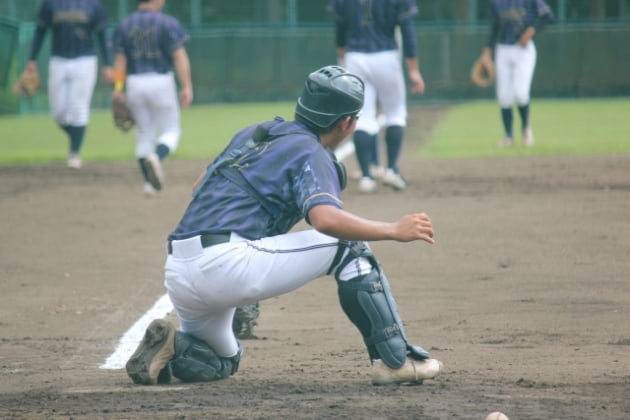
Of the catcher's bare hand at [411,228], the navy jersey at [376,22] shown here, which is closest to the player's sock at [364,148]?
the navy jersey at [376,22]

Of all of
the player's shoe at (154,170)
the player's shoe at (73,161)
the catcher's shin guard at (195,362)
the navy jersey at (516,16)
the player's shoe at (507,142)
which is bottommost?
the player's shoe at (507,142)

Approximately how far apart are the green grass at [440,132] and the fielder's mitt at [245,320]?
996 cm

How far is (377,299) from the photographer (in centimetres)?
509

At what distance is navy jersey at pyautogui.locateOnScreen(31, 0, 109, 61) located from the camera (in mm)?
14453

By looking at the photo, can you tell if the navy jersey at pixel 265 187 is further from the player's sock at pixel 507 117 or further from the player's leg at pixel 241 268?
the player's sock at pixel 507 117

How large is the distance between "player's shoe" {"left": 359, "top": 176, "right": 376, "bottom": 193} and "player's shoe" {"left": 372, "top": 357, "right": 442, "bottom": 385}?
721 cm

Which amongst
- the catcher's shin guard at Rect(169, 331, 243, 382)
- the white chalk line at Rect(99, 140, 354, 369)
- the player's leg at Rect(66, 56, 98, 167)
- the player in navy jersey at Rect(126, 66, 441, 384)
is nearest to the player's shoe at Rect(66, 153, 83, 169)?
the player's leg at Rect(66, 56, 98, 167)

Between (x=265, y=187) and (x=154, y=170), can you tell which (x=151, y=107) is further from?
(x=265, y=187)

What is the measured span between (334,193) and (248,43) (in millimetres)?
22436

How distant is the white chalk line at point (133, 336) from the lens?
5910 millimetres

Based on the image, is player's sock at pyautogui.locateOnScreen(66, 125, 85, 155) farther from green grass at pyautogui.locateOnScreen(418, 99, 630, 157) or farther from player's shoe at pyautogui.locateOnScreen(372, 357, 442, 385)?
player's shoe at pyautogui.locateOnScreen(372, 357, 442, 385)

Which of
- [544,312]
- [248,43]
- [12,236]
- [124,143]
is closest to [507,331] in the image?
[544,312]

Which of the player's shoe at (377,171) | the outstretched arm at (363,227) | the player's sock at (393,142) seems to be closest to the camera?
the outstretched arm at (363,227)

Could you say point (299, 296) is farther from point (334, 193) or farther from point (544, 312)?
point (334, 193)
